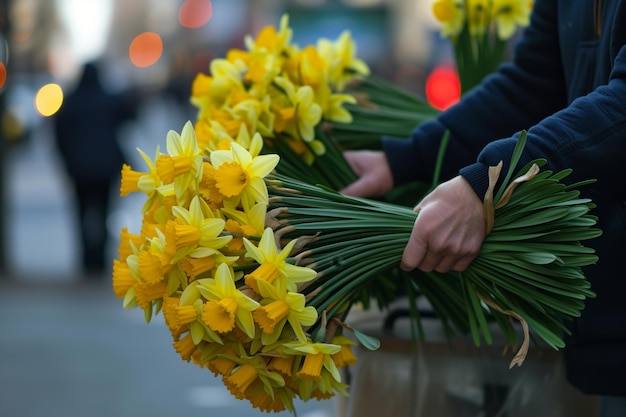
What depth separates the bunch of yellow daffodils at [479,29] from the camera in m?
2.67

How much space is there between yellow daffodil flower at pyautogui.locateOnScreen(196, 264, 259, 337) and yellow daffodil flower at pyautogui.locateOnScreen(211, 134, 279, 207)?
Answer: 13 centimetres

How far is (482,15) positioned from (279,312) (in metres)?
1.30

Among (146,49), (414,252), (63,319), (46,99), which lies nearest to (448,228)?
(414,252)

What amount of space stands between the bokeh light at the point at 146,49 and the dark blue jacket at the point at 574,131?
4906 centimetres

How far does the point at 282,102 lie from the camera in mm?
2193

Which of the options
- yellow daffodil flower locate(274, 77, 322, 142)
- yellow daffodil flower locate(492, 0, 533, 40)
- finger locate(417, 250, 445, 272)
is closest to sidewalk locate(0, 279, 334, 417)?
yellow daffodil flower locate(492, 0, 533, 40)

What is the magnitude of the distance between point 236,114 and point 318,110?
16 centimetres

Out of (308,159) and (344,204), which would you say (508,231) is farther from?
(308,159)

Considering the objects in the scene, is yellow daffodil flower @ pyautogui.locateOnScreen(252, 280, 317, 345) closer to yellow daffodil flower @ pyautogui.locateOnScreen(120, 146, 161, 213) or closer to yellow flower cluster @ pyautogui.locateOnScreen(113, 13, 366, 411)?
yellow flower cluster @ pyautogui.locateOnScreen(113, 13, 366, 411)

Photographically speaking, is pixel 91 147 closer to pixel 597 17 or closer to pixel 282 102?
pixel 282 102

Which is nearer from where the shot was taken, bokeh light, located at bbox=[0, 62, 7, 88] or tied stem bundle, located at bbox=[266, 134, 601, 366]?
tied stem bundle, located at bbox=[266, 134, 601, 366]

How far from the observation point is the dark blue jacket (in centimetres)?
171

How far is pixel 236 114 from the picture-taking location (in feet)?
7.00

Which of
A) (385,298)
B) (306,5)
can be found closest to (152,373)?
(385,298)
